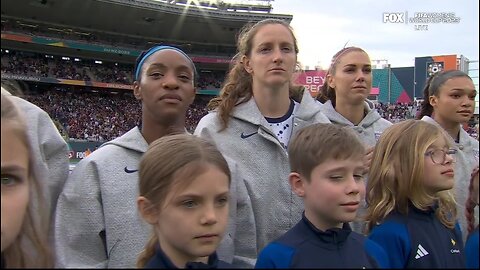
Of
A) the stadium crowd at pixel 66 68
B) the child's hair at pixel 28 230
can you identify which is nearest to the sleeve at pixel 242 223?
the child's hair at pixel 28 230

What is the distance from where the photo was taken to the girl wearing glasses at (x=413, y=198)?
7.12 ft

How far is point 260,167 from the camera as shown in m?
2.79

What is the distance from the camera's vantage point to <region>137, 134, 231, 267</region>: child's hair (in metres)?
1.74

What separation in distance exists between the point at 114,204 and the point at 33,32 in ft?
107

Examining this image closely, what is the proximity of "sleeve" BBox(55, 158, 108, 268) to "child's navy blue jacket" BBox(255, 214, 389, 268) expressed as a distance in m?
0.86

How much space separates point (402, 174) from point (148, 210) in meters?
1.26

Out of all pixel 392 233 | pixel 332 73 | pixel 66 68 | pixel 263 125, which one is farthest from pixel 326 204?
pixel 66 68

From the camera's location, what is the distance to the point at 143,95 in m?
2.73

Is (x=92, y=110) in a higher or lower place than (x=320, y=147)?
higher

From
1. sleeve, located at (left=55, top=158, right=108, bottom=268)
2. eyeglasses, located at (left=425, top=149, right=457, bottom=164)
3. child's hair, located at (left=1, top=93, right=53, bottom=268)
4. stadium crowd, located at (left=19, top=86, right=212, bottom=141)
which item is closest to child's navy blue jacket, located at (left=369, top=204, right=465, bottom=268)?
eyeglasses, located at (left=425, top=149, right=457, bottom=164)

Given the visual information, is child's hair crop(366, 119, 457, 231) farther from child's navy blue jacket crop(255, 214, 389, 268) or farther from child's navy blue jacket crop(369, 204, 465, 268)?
child's navy blue jacket crop(255, 214, 389, 268)

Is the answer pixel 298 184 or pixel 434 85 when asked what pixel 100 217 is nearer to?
pixel 298 184

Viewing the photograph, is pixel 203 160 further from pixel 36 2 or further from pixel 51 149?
pixel 36 2

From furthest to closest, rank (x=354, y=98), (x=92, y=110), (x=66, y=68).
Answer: (x=66, y=68) → (x=92, y=110) → (x=354, y=98)
